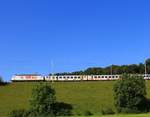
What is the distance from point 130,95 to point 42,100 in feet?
56.6

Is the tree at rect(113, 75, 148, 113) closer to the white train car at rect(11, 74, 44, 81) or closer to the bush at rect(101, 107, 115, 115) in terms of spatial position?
the bush at rect(101, 107, 115, 115)

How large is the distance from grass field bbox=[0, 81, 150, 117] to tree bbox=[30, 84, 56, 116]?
5330 mm

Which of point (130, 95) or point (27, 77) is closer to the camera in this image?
point (130, 95)

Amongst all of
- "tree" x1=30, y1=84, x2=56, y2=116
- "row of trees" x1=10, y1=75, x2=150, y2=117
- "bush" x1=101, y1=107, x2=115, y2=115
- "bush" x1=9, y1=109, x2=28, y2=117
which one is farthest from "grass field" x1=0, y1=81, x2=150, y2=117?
"tree" x1=30, y1=84, x2=56, y2=116

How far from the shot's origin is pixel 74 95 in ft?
420

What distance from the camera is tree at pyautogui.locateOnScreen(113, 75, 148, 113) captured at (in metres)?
109

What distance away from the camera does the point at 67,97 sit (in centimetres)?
12556

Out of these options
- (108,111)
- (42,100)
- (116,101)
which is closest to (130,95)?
(116,101)

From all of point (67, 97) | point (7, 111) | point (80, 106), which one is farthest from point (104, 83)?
point (7, 111)

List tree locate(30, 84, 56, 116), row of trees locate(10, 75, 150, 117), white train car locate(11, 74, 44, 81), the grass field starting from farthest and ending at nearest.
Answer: white train car locate(11, 74, 44, 81), the grass field, tree locate(30, 84, 56, 116), row of trees locate(10, 75, 150, 117)

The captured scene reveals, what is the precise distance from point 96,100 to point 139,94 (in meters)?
11.9

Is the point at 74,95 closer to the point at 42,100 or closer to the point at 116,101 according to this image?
the point at 116,101

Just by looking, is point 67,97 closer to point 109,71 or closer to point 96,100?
point 96,100

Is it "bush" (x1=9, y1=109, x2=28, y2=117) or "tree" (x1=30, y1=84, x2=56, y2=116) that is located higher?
"tree" (x1=30, y1=84, x2=56, y2=116)
